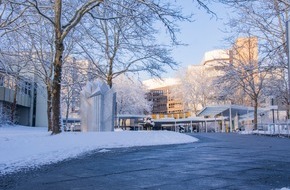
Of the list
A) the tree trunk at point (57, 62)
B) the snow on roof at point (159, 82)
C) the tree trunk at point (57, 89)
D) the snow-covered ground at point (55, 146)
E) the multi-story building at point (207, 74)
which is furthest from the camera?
the multi-story building at point (207, 74)

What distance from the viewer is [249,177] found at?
21.2 ft

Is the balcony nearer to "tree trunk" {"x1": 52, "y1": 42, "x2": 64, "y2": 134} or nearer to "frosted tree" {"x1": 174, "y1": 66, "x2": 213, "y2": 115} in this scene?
"frosted tree" {"x1": 174, "y1": 66, "x2": 213, "y2": 115}

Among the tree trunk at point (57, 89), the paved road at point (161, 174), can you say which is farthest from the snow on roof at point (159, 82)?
the paved road at point (161, 174)

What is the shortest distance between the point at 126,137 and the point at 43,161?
6.84 m

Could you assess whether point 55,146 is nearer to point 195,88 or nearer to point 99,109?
point 99,109

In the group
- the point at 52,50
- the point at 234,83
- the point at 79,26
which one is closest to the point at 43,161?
the point at 79,26

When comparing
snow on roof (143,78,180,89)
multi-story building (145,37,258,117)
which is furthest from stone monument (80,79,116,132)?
multi-story building (145,37,258,117)

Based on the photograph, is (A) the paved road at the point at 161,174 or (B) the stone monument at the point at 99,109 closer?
(A) the paved road at the point at 161,174

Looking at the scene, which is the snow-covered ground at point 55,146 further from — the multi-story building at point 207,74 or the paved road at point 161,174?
the multi-story building at point 207,74

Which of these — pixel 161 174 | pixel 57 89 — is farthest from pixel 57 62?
pixel 161 174

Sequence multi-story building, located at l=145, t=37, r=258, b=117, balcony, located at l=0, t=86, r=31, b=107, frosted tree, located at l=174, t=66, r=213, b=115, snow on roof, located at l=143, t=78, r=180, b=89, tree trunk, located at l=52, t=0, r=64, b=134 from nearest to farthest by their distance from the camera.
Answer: tree trunk, located at l=52, t=0, r=64, b=134, snow on roof, located at l=143, t=78, r=180, b=89, multi-story building, located at l=145, t=37, r=258, b=117, balcony, located at l=0, t=86, r=31, b=107, frosted tree, located at l=174, t=66, r=213, b=115

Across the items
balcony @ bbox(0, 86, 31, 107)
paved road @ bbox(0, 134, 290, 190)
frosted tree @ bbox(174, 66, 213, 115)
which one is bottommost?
paved road @ bbox(0, 134, 290, 190)

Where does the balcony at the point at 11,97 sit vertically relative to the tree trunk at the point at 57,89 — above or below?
above

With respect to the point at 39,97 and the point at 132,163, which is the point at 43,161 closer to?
the point at 132,163
